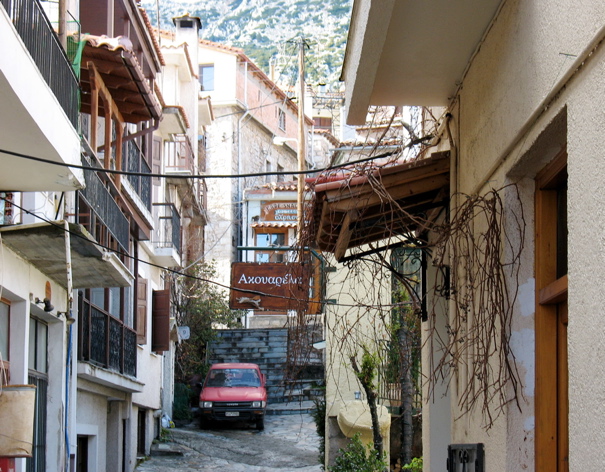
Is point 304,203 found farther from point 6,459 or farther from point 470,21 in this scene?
point 6,459

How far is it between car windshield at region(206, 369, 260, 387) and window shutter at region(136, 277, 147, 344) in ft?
19.6

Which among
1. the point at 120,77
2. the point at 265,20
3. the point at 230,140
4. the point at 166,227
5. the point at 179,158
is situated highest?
the point at 265,20

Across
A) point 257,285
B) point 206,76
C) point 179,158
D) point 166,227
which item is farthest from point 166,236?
point 206,76

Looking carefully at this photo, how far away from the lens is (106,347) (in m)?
16.2

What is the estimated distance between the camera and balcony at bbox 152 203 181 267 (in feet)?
74.2

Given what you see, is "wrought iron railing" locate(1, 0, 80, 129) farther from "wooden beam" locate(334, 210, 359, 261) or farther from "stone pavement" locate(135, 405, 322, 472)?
"stone pavement" locate(135, 405, 322, 472)

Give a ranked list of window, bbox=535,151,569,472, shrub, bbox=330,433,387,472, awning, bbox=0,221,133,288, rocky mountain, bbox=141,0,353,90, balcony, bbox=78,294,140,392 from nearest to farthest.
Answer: window, bbox=535,151,569,472 → awning, bbox=0,221,133,288 → shrub, bbox=330,433,387,472 → balcony, bbox=78,294,140,392 → rocky mountain, bbox=141,0,353,90

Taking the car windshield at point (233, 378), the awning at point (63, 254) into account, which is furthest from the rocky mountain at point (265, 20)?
the awning at point (63, 254)

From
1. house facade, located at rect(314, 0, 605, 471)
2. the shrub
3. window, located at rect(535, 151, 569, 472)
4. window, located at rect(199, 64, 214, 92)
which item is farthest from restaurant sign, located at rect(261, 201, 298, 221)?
window, located at rect(535, 151, 569, 472)

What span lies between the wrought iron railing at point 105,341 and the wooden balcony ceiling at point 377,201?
27.9 feet

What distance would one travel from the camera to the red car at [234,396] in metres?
25.3

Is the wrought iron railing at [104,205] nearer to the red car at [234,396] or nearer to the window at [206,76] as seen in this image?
the red car at [234,396]

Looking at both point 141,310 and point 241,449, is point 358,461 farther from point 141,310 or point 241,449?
point 241,449

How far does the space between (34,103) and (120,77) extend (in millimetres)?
5940
